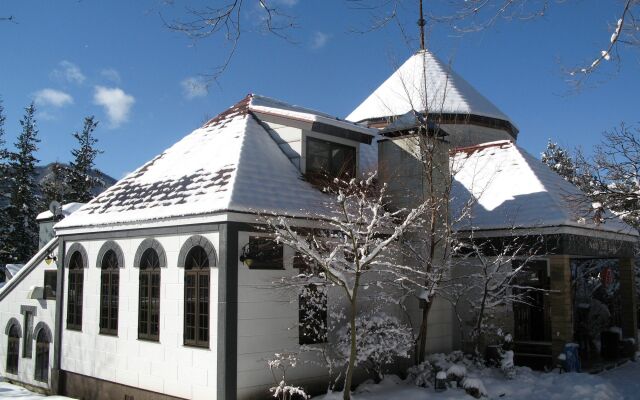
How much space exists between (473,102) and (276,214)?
12848 millimetres

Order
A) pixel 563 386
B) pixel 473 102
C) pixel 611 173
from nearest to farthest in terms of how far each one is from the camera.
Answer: pixel 611 173, pixel 563 386, pixel 473 102

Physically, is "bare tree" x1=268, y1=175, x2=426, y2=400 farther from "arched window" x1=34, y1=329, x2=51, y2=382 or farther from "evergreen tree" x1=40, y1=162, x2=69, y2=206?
"evergreen tree" x1=40, y1=162, x2=69, y2=206

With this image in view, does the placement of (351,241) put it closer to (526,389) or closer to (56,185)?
(526,389)

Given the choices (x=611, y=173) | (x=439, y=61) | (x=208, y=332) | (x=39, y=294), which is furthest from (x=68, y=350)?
(x=439, y=61)

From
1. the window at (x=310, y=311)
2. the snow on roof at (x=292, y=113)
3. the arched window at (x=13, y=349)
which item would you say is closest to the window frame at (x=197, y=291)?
the window at (x=310, y=311)

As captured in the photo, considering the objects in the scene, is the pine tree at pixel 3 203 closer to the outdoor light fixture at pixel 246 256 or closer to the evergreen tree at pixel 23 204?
the evergreen tree at pixel 23 204

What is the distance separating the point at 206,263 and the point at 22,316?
9597 millimetres

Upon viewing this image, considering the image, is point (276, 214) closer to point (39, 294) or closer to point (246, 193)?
point (246, 193)

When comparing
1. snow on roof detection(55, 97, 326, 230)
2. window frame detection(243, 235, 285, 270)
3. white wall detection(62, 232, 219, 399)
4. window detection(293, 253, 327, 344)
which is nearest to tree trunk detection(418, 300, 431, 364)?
window detection(293, 253, 327, 344)

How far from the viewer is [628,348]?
57.1 feet

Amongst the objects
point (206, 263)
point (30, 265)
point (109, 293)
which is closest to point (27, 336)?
point (30, 265)

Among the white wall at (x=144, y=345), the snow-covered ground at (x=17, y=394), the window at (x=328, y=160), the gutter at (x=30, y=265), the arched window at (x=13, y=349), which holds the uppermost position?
the window at (x=328, y=160)

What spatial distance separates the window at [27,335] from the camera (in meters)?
17.7

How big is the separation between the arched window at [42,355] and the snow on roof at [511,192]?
1227 cm
